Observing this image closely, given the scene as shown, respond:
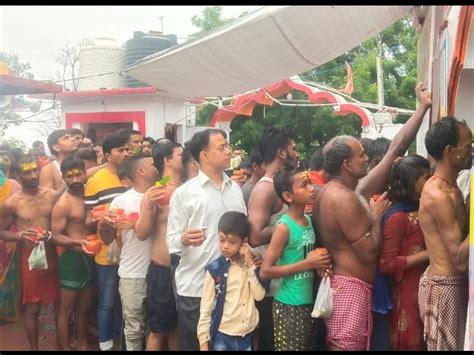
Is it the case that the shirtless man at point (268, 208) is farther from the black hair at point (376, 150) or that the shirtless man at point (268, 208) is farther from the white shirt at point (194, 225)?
the black hair at point (376, 150)

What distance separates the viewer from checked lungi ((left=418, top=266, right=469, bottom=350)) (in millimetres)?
2715

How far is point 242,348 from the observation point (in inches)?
127

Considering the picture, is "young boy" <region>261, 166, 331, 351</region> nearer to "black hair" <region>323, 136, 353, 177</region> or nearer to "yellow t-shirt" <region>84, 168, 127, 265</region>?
"black hair" <region>323, 136, 353, 177</region>

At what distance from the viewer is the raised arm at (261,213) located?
3.35 m

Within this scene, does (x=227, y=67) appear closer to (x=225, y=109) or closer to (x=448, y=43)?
(x=448, y=43)

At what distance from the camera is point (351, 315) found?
295 cm

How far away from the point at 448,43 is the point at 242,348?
229 cm

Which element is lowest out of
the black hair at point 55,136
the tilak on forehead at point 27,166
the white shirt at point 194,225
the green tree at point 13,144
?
the white shirt at point 194,225

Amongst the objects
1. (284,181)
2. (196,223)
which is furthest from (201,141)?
(284,181)

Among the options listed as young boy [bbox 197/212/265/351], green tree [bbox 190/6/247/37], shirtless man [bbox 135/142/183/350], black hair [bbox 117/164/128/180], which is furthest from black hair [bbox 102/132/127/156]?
green tree [bbox 190/6/247/37]

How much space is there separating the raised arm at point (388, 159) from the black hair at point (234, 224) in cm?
77

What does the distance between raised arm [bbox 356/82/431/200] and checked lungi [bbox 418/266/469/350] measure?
2.47 feet

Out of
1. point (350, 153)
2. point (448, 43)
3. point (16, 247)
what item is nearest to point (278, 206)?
point (350, 153)

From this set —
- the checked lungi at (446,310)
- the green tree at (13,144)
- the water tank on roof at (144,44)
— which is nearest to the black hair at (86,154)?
the green tree at (13,144)
